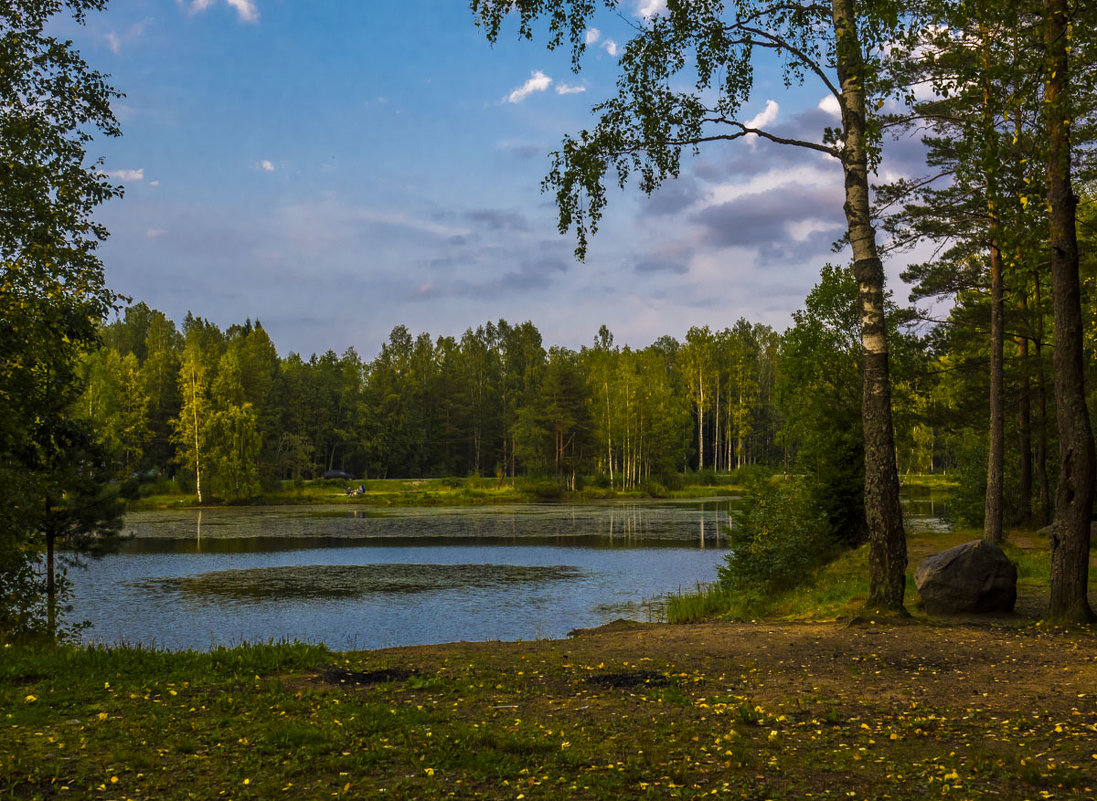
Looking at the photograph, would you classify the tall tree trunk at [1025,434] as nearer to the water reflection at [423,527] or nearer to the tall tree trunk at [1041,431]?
the tall tree trunk at [1041,431]

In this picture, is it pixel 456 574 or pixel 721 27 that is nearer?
pixel 721 27

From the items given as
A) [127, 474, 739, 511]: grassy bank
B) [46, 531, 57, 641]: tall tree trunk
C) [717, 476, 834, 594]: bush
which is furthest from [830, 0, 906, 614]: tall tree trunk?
[127, 474, 739, 511]: grassy bank

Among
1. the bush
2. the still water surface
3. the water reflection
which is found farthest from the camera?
the water reflection

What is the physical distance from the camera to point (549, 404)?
3071 inches

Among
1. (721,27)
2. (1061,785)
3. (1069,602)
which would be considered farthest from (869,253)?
(1061,785)

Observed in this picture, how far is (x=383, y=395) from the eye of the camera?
93.5 m

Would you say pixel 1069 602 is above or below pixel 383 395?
below

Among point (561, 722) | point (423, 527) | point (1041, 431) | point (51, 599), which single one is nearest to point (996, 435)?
point (1041, 431)

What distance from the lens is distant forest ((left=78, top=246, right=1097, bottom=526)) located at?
2603 cm

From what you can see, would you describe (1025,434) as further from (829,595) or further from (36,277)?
(36,277)

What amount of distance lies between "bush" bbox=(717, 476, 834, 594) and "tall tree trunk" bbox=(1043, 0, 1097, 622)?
8746 mm

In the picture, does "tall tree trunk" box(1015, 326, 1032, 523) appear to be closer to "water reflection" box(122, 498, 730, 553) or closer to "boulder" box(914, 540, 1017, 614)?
"water reflection" box(122, 498, 730, 553)

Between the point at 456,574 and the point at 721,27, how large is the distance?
1948cm

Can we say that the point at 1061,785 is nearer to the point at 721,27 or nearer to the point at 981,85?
the point at 981,85
